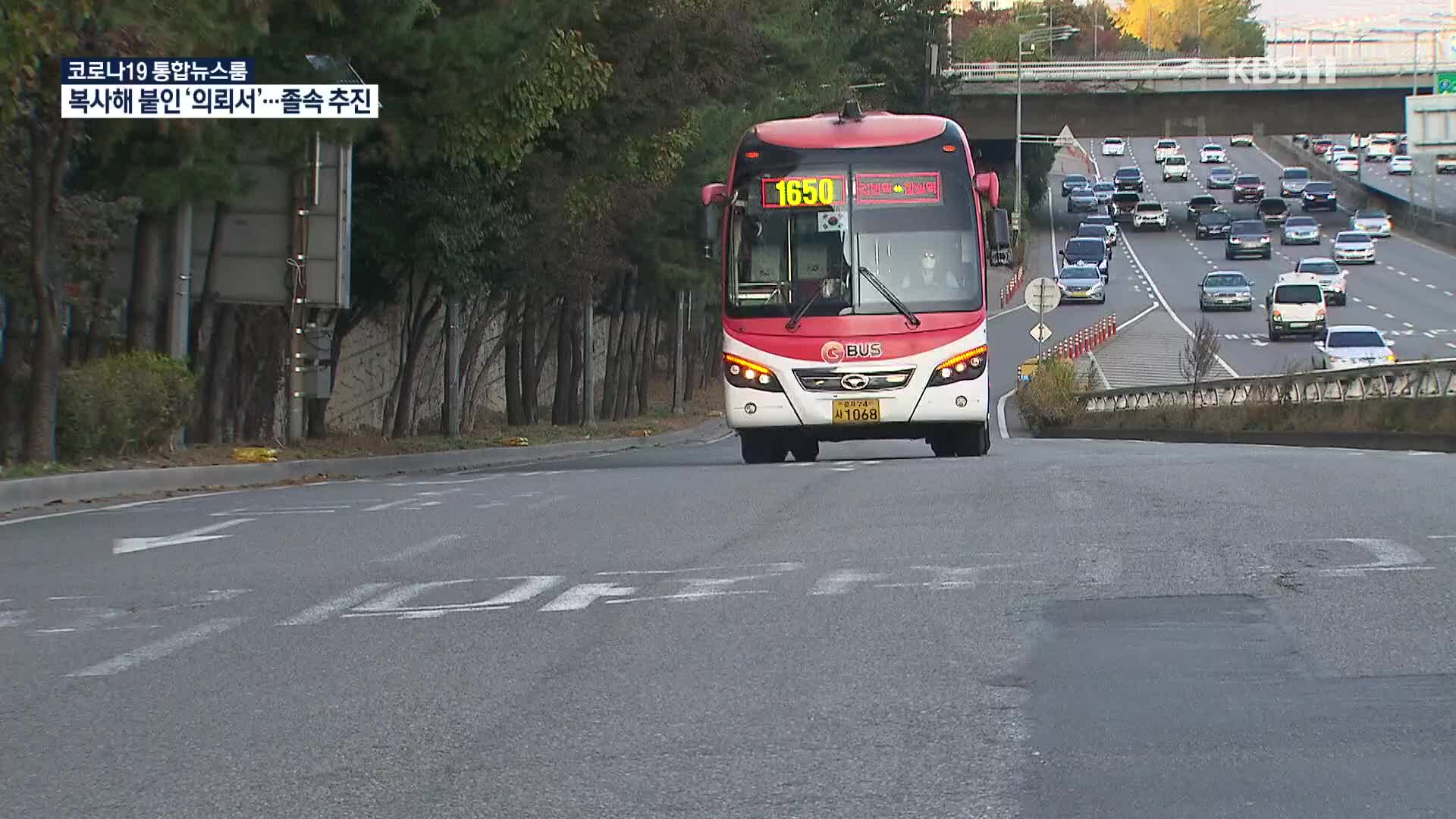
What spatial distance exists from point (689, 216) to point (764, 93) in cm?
407

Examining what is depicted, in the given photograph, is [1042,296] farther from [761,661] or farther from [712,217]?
[761,661]

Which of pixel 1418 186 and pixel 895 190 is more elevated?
pixel 1418 186

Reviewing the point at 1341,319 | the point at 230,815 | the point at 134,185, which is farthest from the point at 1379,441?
the point at 1341,319

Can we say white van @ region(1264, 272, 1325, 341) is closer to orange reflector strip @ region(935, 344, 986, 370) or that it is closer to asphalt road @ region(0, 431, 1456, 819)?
orange reflector strip @ region(935, 344, 986, 370)

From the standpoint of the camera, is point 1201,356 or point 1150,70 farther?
point 1150,70

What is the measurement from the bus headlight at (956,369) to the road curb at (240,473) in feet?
23.7

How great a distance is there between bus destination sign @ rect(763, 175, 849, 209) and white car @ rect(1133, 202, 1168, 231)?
91.5 metres

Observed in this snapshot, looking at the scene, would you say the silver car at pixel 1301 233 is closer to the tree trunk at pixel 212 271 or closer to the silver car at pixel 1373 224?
the silver car at pixel 1373 224

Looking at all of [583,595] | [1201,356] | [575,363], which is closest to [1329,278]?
[1201,356]

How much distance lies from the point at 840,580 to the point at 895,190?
38.5ft

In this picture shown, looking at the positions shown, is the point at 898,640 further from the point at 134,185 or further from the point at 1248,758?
the point at 134,185

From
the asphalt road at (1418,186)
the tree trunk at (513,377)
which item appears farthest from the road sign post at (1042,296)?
the asphalt road at (1418,186)

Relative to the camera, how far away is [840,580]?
1123 centimetres

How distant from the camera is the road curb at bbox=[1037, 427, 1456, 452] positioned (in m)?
28.2
